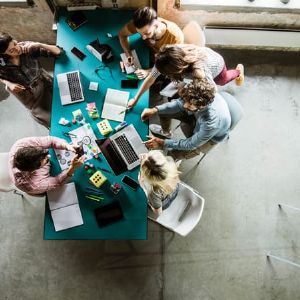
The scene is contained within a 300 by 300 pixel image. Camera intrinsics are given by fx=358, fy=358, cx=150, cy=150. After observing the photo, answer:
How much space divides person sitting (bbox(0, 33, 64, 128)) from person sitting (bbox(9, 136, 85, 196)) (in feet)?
2.18

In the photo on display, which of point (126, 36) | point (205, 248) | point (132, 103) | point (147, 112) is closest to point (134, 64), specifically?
point (126, 36)

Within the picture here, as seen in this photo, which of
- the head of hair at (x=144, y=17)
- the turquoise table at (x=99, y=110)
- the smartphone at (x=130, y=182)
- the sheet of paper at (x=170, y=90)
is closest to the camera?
the head of hair at (x=144, y=17)

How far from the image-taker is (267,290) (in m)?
4.04

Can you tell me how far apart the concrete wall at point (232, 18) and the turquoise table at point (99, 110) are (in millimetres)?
551

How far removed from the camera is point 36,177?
129 inches

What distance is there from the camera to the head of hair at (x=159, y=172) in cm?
279

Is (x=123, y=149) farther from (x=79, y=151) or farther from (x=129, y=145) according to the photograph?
(x=79, y=151)

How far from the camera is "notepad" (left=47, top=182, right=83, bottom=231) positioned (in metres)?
3.29

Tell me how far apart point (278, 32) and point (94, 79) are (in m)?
2.33

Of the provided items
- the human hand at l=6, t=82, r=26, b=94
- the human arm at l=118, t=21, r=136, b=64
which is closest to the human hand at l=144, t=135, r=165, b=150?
the human arm at l=118, t=21, r=136, b=64

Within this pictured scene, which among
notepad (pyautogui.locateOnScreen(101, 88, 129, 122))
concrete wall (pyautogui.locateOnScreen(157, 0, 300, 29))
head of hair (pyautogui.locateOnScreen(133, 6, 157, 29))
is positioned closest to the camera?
head of hair (pyautogui.locateOnScreen(133, 6, 157, 29))

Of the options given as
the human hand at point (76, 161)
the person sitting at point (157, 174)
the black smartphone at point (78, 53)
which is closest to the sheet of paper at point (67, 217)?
the human hand at point (76, 161)

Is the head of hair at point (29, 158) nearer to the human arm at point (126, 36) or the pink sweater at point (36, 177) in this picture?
the pink sweater at point (36, 177)

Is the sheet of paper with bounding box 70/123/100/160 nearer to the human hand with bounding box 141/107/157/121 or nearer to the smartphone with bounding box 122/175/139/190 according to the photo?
the smartphone with bounding box 122/175/139/190
